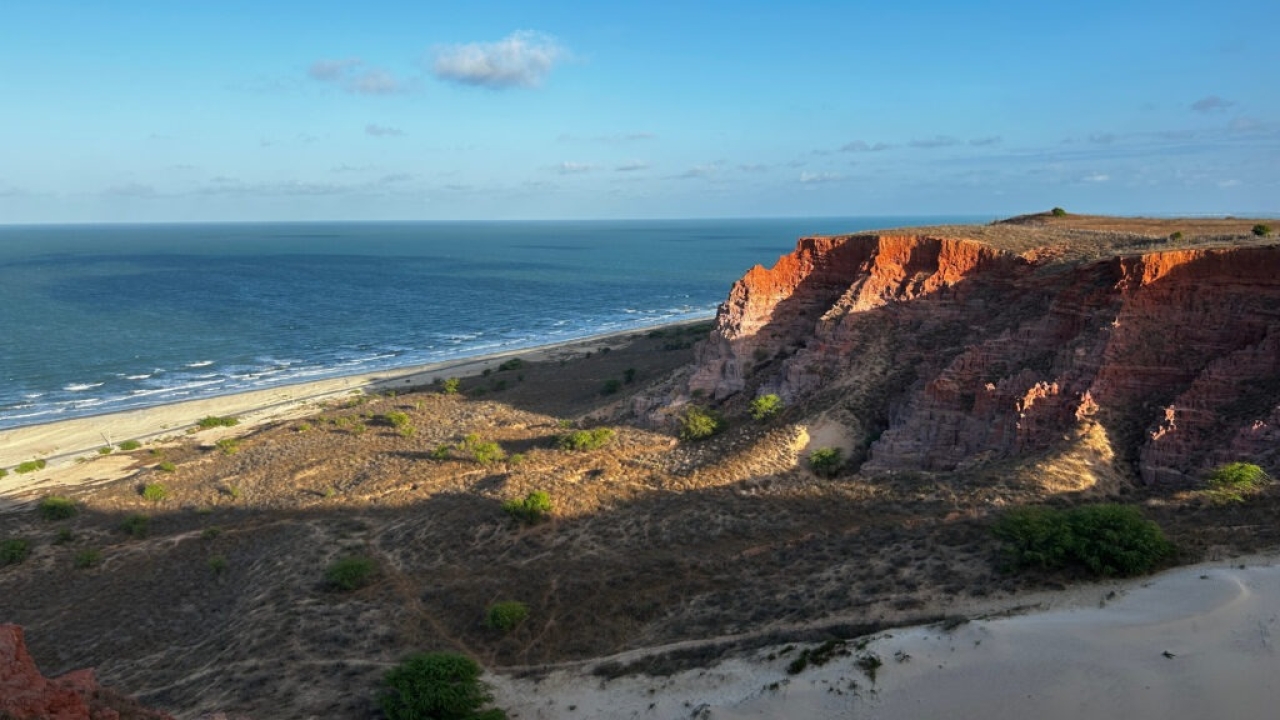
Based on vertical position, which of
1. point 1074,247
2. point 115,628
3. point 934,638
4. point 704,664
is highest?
point 1074,247

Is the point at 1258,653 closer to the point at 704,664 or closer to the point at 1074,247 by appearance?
the point at 704,664

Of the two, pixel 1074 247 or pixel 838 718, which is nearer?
pixel 838 718

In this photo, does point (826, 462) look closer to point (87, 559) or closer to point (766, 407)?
point (766, 407)

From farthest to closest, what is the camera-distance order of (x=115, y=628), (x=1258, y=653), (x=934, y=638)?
(x=115, y=628) → (x=934, y=638) → (x=1258, y=653)

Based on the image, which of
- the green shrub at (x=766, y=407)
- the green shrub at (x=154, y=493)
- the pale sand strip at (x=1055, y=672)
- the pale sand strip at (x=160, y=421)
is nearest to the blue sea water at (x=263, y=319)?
the pale sand strip at (x=160, y=421)

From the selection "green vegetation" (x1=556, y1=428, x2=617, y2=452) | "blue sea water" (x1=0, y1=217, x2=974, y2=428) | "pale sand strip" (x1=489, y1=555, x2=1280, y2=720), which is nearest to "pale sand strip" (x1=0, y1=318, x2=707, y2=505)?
"blue sea water" (x1=0, y1=217, x2=974, y2=428)

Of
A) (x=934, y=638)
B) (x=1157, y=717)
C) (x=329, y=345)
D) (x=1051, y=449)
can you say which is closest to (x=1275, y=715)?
(x=1157, y=717)

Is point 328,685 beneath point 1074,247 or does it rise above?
beneath

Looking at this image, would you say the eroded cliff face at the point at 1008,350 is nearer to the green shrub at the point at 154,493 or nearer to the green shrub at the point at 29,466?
the green shrub at the point at 154,493

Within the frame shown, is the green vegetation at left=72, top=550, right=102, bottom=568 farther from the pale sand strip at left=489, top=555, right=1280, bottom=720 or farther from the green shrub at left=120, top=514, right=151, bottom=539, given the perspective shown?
the pale sand strip at left=489, top=555, right=1280, bottom=720
